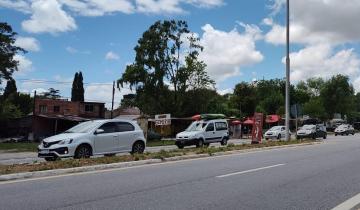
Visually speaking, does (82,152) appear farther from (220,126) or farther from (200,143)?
(220,126)

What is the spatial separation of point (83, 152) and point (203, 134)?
15435 mm

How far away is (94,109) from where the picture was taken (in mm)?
80438

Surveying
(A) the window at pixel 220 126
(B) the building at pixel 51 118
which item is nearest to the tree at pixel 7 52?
(B) the building at pixel 51 118

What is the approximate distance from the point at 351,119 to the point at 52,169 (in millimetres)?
143048

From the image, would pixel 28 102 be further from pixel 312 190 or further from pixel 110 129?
pixel 312 190

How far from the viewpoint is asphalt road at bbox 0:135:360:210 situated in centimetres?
892

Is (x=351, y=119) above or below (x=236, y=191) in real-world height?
above

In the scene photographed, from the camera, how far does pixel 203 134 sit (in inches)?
1296

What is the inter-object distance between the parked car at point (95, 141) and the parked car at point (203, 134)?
11.3m

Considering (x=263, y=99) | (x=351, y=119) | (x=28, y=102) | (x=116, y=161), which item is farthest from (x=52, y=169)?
(x=351, y=119)

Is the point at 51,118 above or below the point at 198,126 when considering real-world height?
above

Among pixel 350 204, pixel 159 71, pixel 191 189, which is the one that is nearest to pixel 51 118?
pixel 159 71

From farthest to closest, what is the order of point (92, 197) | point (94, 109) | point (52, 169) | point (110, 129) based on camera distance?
1. point (94, 109)
2. point (110, 129)
3. point (52, 169)
4. point (92, 197)

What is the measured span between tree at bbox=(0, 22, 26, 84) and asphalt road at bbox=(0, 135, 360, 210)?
132ft
